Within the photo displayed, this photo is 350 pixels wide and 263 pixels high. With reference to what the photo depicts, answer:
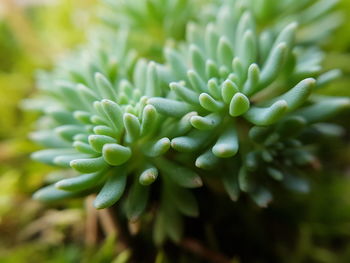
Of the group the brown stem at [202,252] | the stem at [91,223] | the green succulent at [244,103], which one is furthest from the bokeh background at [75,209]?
the green succulent at [244,103]

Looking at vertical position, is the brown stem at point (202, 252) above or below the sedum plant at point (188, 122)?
below

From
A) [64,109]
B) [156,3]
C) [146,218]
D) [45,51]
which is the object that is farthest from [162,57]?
[45,51]

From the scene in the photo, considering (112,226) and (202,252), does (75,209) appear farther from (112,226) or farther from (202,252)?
(202,252)

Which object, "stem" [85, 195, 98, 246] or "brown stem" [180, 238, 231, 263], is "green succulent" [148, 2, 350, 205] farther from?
"stem" [85, 195, 98, 246]

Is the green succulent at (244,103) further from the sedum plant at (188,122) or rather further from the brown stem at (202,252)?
the brown stem at (202,252)

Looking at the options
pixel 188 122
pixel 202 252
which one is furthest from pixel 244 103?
pixel 202 252

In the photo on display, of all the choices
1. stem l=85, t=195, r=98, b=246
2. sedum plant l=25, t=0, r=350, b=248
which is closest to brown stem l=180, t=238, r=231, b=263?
sedum plant l=25, t=0, r=350, b=248
